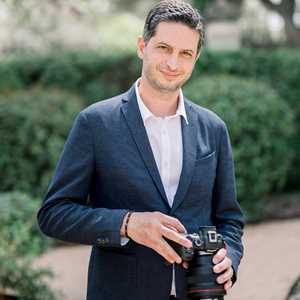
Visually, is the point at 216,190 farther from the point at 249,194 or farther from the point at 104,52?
the point at 104,52

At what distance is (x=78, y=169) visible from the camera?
2.44 meters

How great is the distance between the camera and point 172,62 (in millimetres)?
2455

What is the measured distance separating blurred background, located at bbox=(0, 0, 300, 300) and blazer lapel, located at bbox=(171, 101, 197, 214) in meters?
1.94

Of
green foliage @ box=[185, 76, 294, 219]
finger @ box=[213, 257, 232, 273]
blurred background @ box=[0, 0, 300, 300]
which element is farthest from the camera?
green foliage @ box=[185, 76, 294, 219]

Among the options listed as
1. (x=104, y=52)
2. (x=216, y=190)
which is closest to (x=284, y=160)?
(x=104, y=52)

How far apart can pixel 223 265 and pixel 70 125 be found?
283 inches

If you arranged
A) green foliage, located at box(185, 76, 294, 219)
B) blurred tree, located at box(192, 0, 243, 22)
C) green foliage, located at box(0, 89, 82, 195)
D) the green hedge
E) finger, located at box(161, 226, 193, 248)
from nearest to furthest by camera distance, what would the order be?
finger, located at box(161, 226, 193, 248) → green foliage, located at box(0, 89, 82, 195) → green foliage, located at box(185, 76, 294, 219) → the green hedge → blurred tree, located at box(192, 0, 243, 22)

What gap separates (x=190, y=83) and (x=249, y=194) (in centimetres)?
206

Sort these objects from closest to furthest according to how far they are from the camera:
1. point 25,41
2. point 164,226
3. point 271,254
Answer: point 164,226, point 271,254, point 25,41

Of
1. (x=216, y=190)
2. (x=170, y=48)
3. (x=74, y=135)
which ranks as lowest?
(x=216, y=190)

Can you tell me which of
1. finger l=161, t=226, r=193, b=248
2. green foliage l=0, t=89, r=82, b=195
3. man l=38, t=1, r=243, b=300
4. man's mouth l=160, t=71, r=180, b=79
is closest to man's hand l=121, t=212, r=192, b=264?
finger l=161, t=226, r=193, b=248

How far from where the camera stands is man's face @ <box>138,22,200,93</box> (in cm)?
247

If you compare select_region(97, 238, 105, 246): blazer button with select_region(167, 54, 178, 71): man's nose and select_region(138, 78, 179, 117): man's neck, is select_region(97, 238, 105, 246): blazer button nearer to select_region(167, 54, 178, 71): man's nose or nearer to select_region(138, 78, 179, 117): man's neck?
select_region(138, 78, 179, 117): man's neck

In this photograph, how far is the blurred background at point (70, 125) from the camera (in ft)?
19.1
